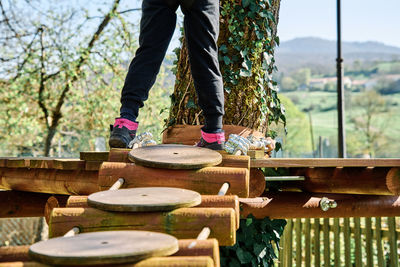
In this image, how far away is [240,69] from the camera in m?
3.37

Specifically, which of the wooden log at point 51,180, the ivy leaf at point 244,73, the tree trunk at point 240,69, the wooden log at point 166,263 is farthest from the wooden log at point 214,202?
the ivy leaf at point 244,73

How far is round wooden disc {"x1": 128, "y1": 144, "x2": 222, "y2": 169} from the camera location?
1.98 metres

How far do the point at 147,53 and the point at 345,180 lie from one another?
1.39m

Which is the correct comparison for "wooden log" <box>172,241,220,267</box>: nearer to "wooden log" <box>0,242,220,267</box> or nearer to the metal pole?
"wooden log" <box>0,242,220,267</box>

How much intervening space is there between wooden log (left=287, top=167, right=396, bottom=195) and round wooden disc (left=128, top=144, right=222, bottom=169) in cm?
104

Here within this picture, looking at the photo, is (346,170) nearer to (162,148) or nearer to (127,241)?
(162,148)

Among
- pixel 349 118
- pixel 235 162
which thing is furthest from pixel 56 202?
pixel 349 118

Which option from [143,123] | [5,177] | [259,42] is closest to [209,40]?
[259,42]

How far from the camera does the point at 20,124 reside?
35.7ft

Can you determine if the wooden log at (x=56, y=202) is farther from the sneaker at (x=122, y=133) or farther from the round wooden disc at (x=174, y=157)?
the round wooden disc at (x=174, y=157)

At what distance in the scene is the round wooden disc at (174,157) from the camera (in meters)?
1.98

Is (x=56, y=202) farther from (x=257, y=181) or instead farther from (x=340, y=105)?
(x=340, y=105)

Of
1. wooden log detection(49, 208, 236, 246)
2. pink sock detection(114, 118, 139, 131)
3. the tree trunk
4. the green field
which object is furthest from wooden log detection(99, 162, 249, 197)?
the green field

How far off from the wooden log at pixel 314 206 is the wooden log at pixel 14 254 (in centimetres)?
192
